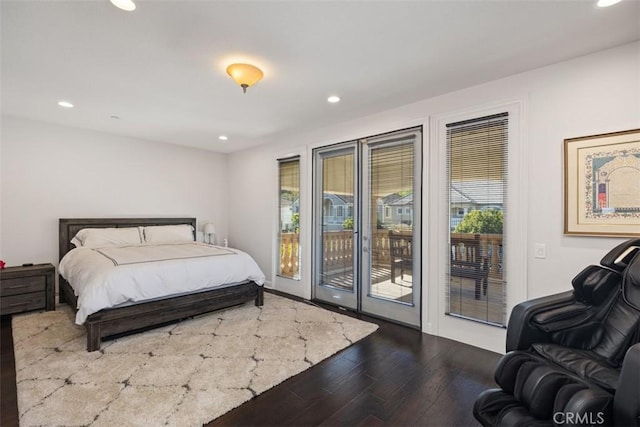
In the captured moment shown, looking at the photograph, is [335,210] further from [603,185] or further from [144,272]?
[603,185]

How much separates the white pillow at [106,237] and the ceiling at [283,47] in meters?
1.69

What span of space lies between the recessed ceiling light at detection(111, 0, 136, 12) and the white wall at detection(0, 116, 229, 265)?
3483 millimetres

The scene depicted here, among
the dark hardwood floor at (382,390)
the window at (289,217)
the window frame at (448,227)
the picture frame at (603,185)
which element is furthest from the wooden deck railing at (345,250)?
the dark hardwood floor at (382,390)

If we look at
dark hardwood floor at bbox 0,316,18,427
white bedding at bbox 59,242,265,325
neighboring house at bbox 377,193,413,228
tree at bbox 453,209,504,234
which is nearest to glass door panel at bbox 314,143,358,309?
neighboring house at bbox 377,193,413,228

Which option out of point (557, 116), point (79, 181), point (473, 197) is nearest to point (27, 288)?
point (79, 181)

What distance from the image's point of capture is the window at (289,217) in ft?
15.4

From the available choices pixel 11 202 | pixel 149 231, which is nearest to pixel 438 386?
pixel 149 231

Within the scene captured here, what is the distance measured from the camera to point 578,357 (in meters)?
1.66

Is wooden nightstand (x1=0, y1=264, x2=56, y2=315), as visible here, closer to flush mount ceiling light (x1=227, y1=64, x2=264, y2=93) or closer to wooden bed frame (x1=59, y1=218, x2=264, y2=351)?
wooden bed frame (x1=59, y1=218, x2=264, y2=351)

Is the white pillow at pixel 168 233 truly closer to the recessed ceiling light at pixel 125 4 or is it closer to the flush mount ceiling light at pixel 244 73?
the flush mount ceiling light at pixel 244 73

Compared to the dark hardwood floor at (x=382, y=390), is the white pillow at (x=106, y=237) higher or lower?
higher

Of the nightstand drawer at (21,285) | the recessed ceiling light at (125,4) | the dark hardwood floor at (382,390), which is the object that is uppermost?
the recessed ceiling light at (125,4)

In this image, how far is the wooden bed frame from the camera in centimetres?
279

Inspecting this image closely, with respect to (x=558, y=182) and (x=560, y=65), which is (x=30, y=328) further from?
(x=560, y=65)
